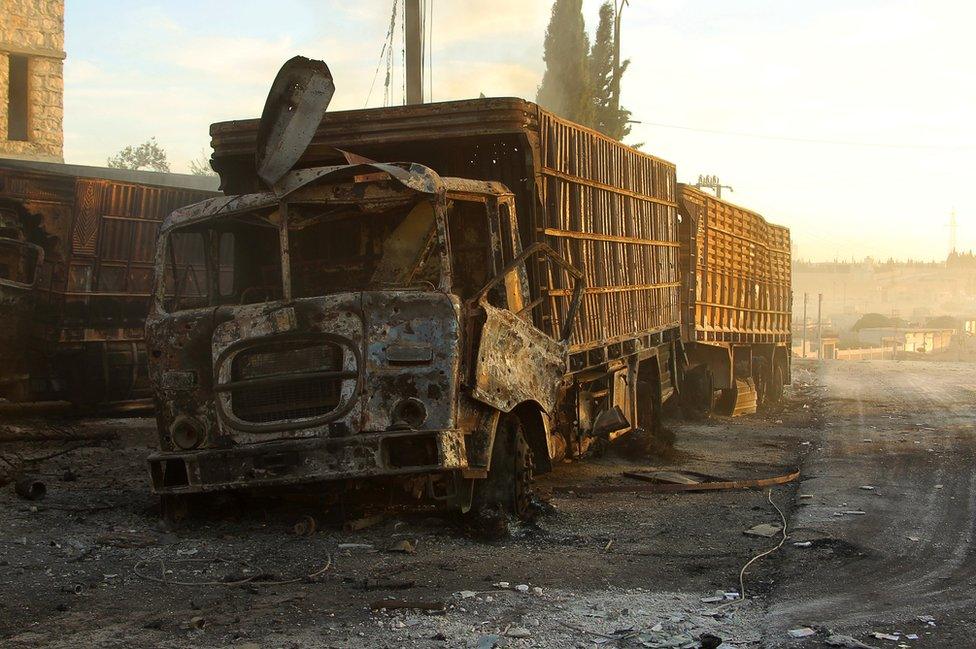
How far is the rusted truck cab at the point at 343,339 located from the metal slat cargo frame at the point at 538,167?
2.75 ft

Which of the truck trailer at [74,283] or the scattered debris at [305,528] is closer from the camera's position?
the scattered debris at [305,528]

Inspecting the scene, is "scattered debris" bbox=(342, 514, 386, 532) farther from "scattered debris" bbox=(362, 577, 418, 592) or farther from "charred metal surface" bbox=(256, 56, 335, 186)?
"charred metal surface" bbox=(256, 56, 335, 186)

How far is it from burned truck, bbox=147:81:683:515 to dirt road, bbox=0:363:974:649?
0.48 m

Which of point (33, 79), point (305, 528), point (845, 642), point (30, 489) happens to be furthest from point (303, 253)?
point (33, 79)

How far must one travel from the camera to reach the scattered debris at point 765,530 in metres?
7.55

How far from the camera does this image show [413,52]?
58.2 feet

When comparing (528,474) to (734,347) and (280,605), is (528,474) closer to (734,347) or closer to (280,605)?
(280,605)

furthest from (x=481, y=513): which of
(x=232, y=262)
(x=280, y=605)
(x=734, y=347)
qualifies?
(x=734, y=347)

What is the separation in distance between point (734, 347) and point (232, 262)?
12.0m

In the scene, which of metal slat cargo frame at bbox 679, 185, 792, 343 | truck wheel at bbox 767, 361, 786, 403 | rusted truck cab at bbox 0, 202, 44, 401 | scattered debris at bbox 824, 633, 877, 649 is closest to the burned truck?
scattered debris at bbox 824, 633, 877, 649

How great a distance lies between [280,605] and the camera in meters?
5.42

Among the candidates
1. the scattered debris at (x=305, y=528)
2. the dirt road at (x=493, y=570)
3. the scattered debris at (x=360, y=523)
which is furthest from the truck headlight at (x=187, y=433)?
the scattered debris at (x=360, y=523)

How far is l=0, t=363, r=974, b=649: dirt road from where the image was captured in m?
5.05

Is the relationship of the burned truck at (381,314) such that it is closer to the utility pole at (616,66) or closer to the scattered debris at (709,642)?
the scattered debris at (709,642)
